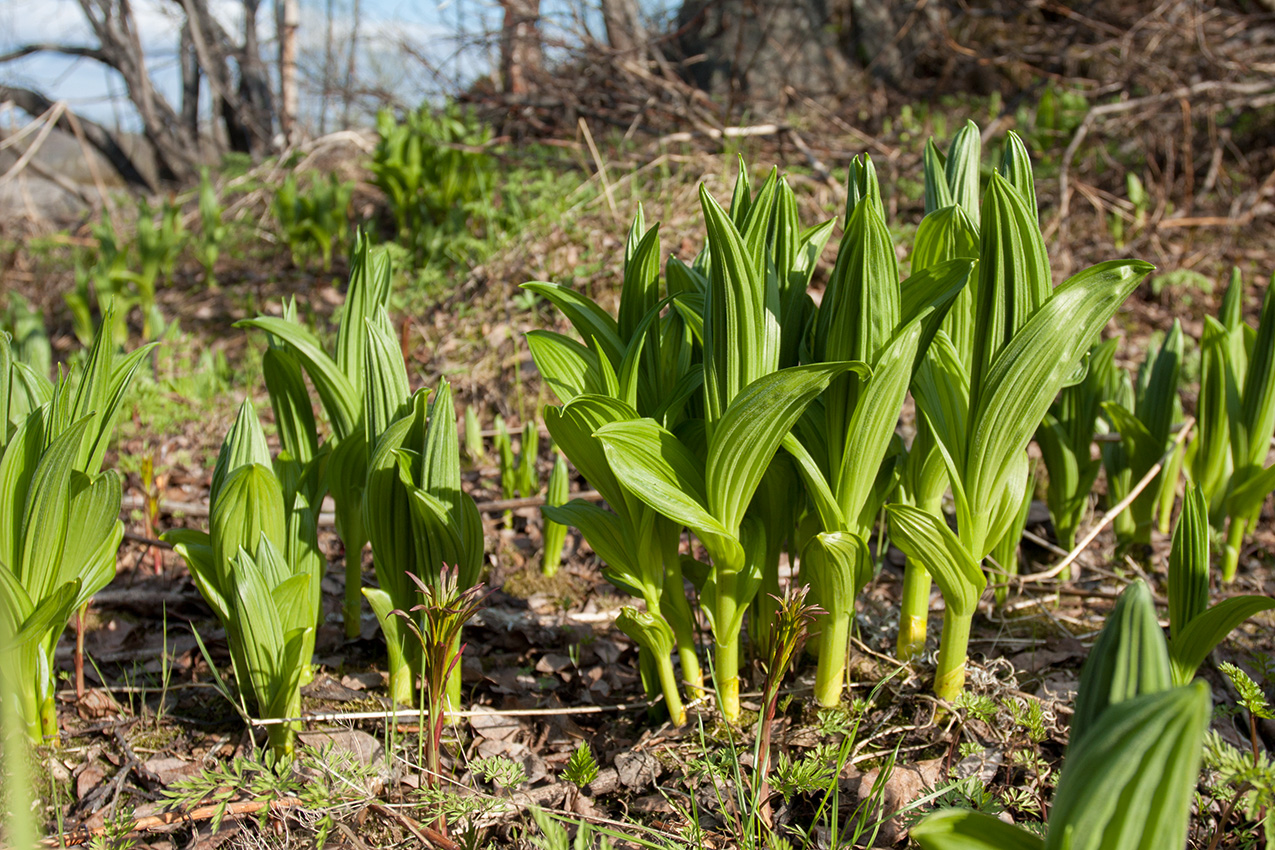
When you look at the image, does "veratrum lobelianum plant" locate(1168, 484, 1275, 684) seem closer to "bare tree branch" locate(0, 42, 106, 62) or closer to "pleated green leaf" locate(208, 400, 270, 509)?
"pleated green leaf" locate(208, 400, 270, 509)

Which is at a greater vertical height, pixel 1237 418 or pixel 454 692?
pixel 1237 418

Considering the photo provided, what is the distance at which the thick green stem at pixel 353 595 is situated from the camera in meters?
2.00

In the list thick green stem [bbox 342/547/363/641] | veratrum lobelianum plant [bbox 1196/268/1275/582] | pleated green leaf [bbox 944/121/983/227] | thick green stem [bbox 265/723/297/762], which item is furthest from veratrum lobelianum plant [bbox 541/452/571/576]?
veratrum lobelianum plant [bbox 1196/268/1275/582]

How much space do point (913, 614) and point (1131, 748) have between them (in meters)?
0.92

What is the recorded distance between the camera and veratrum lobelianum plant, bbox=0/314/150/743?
1489mm

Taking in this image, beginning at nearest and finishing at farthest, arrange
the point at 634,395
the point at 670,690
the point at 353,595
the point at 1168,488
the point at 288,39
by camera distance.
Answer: the point at 634,395
the point at 670,690
the point at 353,595
the point at 1168,488
the point at 288,39

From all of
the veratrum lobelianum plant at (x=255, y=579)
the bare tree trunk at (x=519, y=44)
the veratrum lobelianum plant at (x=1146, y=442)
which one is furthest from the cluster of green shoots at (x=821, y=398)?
the bare tree trunk at (x=519, y=44)

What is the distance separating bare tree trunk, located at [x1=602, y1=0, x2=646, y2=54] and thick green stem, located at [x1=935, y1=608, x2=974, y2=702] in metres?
5.24

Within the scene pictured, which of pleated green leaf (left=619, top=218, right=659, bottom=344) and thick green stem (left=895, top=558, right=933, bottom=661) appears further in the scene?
thick green stem (left=895, top=558, right=933, bottom=661)

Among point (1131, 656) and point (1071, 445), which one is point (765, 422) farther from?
point (1071, 445)

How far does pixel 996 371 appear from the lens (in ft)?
4.57

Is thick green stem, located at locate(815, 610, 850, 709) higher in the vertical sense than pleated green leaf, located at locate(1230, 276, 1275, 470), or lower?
lower

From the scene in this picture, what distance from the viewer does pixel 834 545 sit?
4.62 ft

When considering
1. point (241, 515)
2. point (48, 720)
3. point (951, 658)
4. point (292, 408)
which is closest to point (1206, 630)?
point (951, 658)
